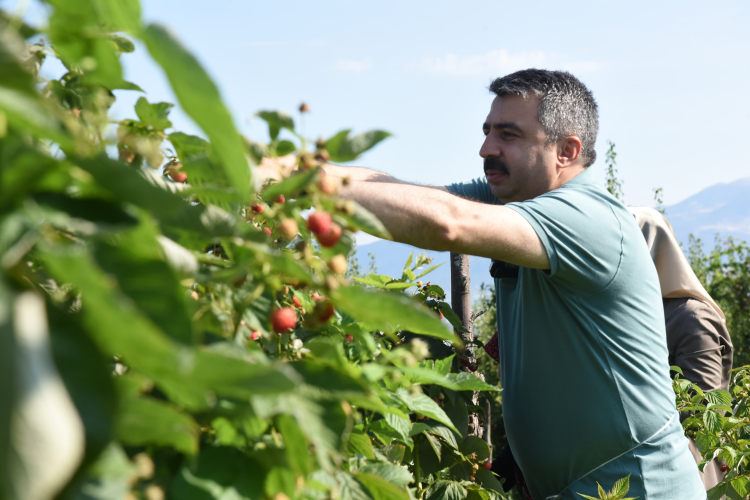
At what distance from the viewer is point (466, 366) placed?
2.55 metres

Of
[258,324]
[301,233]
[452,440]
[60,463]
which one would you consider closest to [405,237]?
[452,440]

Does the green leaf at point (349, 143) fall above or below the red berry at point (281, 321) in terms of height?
above

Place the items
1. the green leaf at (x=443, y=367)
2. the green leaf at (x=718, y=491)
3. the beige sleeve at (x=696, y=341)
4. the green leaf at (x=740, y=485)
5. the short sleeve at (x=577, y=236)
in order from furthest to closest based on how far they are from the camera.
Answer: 1. the beige sleeve at (x=696, y=341)
2. the green leaf at (x=718, y=491)
3. the green leaf at (x=740, y=485)
4. the short sleeve at (x=577, y=236)
5. the green leaf at (x=443, y=367)

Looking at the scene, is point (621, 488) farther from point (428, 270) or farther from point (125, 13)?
point (125, 13)

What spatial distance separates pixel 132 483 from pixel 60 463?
0.16 m

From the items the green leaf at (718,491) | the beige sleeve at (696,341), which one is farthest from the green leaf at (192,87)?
the beige sleeve at (696,341)

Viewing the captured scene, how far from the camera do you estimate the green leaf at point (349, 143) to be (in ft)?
2.24

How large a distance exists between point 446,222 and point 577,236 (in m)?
0.64

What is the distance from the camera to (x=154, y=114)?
27.1 inches

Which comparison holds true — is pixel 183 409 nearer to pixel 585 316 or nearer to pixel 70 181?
pixel 70 181

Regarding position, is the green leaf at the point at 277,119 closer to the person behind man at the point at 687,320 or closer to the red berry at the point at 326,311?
the red berry at the point at 326,311

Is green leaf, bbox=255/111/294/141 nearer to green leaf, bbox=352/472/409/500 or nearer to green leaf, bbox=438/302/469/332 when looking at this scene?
green leaf, bbox=352/472/409/500

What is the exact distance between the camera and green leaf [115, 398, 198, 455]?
38cm

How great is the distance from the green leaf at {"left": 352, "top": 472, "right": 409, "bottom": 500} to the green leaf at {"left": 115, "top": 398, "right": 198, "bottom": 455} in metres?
0.34
